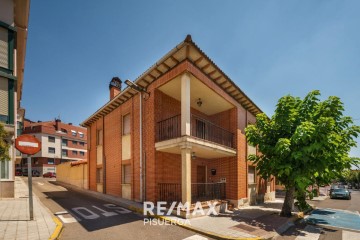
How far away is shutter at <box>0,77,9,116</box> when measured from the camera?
9.99 metres

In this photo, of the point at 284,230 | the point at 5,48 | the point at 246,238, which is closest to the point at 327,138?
the point at 284,230

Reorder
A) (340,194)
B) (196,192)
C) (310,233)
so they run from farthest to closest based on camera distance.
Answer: (340,194)
(196,192)
(310,233)

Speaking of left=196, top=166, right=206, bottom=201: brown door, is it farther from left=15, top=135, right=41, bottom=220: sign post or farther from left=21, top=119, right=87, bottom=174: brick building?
left=21, top=119, right=87, bottom=174: brick building

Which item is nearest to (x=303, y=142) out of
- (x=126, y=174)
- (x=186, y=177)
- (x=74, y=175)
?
(x=186, y=177)

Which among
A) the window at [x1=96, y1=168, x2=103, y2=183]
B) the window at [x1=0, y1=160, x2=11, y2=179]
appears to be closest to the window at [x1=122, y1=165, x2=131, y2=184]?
the window at [x1=96, y1=168, x2=103, y2=183]

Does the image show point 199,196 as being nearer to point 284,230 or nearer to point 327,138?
point 284,230

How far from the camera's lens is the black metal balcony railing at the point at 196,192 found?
31.0 feet

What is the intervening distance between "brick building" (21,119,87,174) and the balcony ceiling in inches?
1691

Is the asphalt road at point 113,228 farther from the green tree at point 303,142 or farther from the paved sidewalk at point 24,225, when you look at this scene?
the green tree at point 303,142

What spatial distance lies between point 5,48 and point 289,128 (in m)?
14.3

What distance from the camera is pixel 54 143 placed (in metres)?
45.5

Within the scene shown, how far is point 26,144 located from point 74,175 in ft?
52.0

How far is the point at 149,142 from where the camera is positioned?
977 cm

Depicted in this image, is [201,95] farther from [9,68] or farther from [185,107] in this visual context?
[9,68]
